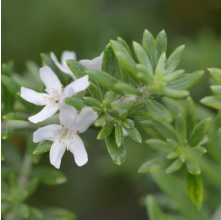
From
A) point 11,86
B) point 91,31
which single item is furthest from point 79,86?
point 91,31

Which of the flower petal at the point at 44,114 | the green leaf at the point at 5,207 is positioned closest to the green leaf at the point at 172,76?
the flower petal at the point at 44,114

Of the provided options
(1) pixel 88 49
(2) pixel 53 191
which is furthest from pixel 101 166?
(1) pixel 88 49

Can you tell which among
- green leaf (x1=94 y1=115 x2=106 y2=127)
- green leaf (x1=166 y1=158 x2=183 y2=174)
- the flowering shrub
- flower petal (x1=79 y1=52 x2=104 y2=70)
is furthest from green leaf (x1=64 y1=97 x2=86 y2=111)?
green leaf (x1=166 y1=158 x2=183 y2=174)

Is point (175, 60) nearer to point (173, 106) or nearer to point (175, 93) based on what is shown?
point (175, 93)

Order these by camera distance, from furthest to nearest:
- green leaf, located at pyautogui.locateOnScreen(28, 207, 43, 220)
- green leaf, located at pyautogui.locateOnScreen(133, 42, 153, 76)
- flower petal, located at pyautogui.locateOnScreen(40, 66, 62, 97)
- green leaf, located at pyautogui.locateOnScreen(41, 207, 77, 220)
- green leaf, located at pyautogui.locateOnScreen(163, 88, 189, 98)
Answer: green leaf, located at pyautogui.locateOnScreen(41, 207, 77, 220) → green leaf, located at pyautogui.locateOnScreen(28, 207, 43, 220) → flower petal, located at pyautogui.locateOnScreen(40, 66, 62, 97) → green leaf, located at pyautogui.locateOnScreen(133, 42, 153, 76) → green leaf, located at pyautogui.locateOnScreen(163, 88, 189, 98)

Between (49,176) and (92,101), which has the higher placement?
(92,101)

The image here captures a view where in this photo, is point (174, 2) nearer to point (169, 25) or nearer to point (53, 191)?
point (169, 25)

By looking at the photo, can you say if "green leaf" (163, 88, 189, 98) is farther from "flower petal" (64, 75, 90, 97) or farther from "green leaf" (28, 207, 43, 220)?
"green leaf" (28, 207, 43, 220)
